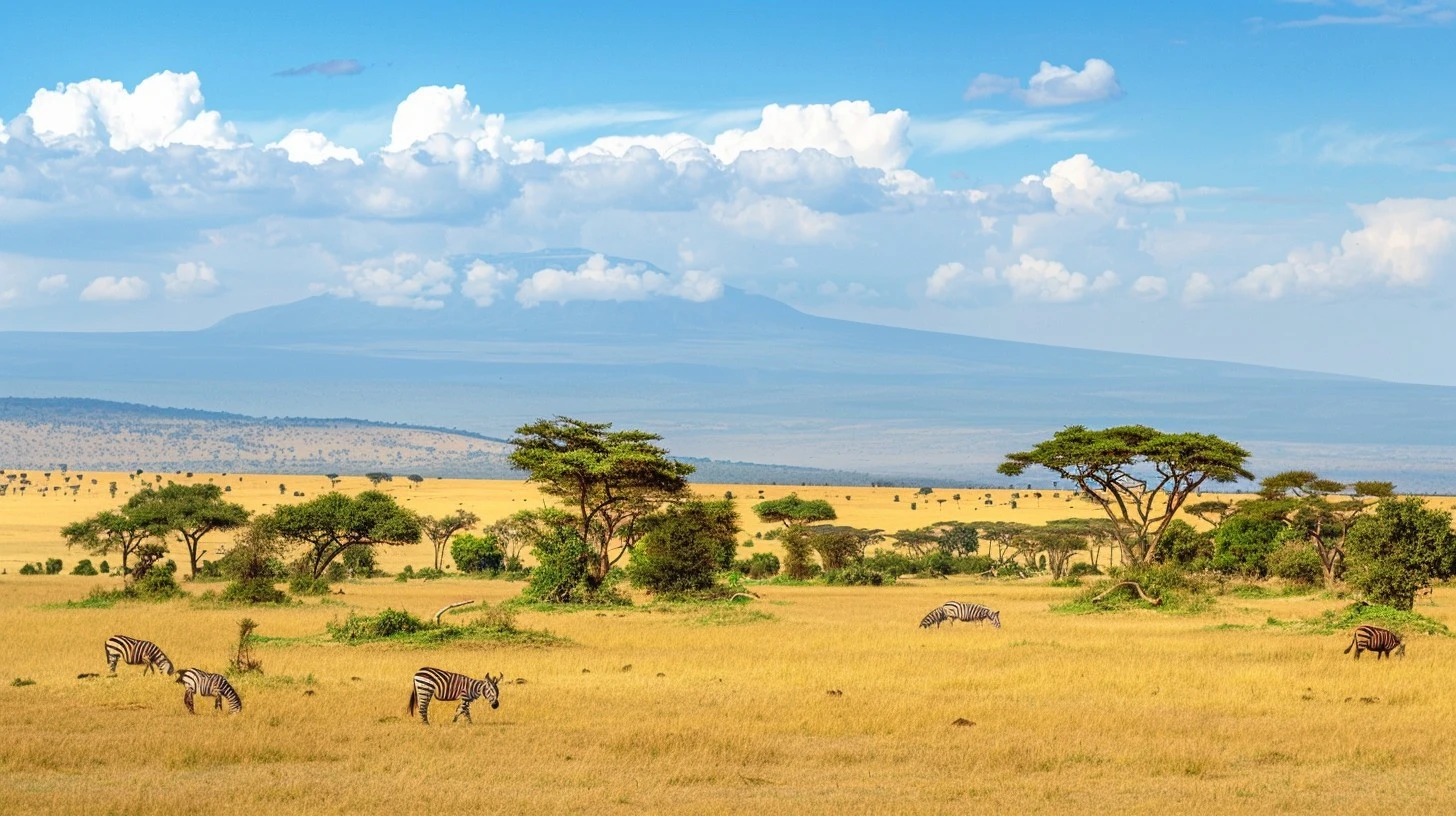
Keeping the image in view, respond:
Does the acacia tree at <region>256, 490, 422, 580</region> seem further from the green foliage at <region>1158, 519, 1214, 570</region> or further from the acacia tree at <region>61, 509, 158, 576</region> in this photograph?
the green foliage at <region>1158, 519, 1214, 570</region>

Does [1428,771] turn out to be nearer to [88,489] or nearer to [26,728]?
[26,728]

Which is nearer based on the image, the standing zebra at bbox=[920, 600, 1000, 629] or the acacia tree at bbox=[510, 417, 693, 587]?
the standing zebra at bbox=[920, 600, 1000, 629]

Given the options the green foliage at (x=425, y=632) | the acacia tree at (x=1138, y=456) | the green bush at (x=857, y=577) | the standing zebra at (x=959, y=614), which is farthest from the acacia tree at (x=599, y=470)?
the green foliage at (x=425, y=632)

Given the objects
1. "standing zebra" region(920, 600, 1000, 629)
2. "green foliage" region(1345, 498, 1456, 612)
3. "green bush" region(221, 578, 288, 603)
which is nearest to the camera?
"standing zebra" region(920, 600, 1000, 629)

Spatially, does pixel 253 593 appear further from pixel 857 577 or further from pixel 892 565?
pixel 892 565

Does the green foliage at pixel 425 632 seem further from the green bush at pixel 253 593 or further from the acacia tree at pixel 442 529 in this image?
the acacia tree at pixel 442 529

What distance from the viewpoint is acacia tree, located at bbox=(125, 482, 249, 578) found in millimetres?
57812

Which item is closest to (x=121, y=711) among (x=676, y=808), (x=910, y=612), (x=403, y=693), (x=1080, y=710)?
(x=403, y=693)

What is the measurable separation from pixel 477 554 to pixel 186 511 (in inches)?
674

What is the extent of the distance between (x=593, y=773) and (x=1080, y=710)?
824 centimetres

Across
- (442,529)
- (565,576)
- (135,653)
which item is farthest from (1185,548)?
(135,653)

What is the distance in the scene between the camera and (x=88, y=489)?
134 meters

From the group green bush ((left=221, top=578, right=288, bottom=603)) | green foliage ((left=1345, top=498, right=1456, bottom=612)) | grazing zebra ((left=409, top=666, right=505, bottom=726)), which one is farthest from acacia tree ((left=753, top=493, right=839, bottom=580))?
grazing zebra ((left=409, top=666, right=505, bottom=726))

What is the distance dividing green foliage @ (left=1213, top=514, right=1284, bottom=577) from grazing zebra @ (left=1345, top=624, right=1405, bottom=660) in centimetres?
2952
